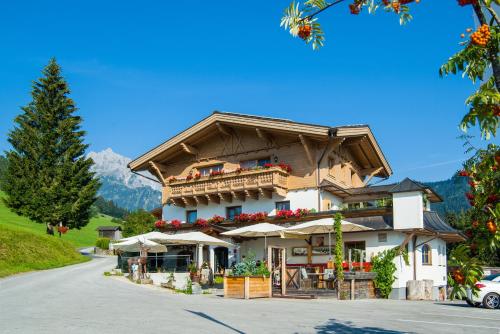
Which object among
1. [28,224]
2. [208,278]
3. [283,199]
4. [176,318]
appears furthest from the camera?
[28,224]

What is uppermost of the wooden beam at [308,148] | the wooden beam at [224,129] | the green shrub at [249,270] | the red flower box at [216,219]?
the wooden beam at [224,129]

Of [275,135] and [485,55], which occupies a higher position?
[275,135]

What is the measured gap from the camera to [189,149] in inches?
1344

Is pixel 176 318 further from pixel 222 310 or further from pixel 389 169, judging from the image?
pixel 389 169

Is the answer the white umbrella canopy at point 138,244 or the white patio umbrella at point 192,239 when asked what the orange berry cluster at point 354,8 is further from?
the white umbrella canopy at point 138,244

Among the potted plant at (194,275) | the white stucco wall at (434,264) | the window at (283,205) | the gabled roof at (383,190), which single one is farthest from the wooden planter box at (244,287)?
the window at (283,205)

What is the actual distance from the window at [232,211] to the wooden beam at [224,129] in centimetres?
463

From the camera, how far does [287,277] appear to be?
23.2 metres

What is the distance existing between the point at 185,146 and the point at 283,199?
794 cm

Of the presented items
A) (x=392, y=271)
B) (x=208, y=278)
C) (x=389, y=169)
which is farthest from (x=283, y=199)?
(x=389, y=169)

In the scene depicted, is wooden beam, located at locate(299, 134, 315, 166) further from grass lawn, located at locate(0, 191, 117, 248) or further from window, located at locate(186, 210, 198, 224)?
grass lawn, located at locate(0, 191, 117, 248)

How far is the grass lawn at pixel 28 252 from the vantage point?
3043cm

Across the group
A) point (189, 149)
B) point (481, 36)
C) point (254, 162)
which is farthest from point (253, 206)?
point (481, 36)

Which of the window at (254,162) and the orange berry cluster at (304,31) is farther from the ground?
the window at (254,162)
